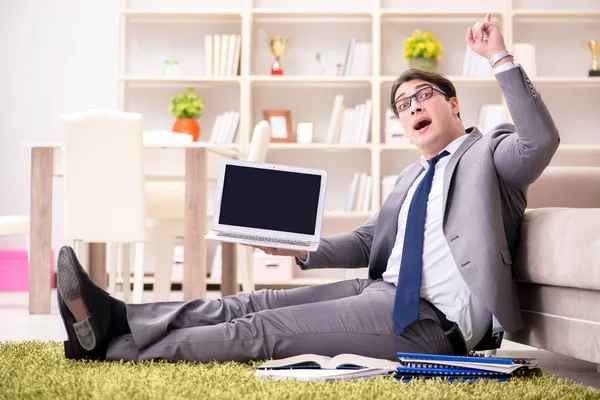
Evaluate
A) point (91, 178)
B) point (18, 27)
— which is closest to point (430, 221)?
point (91, 178)

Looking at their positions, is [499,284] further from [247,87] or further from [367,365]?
[247,87]

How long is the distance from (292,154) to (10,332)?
9.81 ft

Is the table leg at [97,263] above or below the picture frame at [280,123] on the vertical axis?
below

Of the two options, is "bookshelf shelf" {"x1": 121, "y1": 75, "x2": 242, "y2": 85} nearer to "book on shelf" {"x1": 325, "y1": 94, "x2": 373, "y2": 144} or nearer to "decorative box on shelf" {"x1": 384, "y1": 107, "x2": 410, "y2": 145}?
"book on shelf" {"x1": 325, "y1": 94, "x2": 373, "y2": 144}

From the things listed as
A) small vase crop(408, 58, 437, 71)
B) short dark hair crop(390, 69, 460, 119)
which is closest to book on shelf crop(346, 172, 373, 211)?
small vase crop(408, 58, 437, 71)

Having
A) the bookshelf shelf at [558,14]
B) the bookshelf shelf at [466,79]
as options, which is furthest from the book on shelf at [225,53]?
the bookshelf shelf at [558,14]

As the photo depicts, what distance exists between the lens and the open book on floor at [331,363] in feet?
5.62

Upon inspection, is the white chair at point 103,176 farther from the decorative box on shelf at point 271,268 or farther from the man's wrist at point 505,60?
the man's wrist at point 505,60

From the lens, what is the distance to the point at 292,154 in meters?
5.58

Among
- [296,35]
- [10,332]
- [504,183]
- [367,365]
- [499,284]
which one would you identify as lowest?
[10,332]

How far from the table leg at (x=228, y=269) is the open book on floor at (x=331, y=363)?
2373 mm

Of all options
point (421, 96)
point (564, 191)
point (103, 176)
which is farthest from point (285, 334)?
point (103, 176)

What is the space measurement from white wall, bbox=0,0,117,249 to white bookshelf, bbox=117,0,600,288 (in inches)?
7.9

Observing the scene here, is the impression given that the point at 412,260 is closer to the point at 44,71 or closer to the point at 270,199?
the point at 270,199
